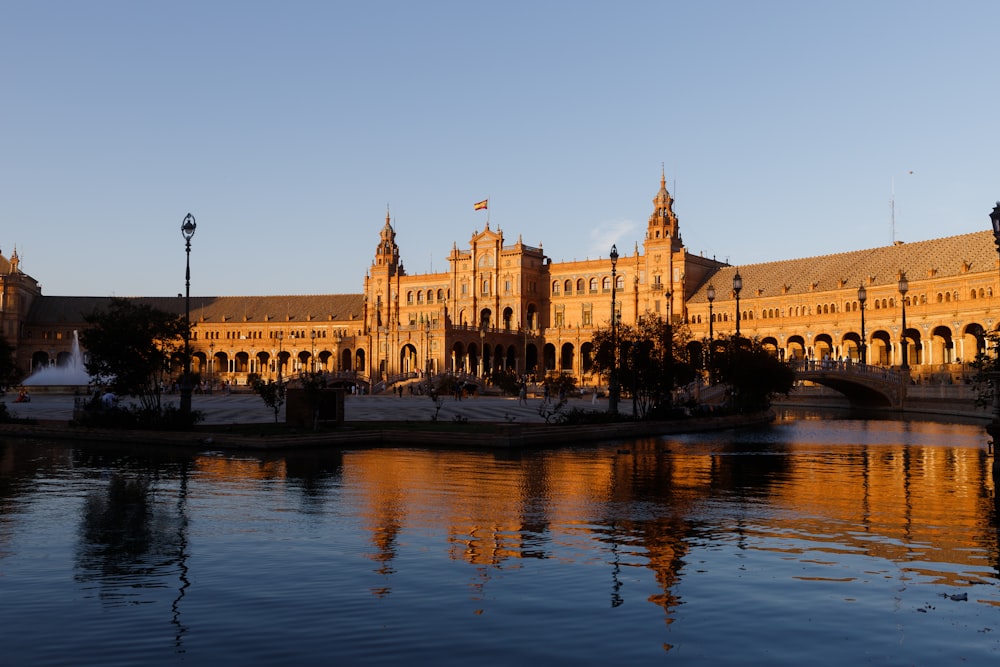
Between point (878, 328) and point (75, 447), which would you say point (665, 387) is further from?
point (878, 328)

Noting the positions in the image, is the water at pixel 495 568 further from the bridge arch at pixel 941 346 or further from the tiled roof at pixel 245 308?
the tiled roof at pixel 245 308

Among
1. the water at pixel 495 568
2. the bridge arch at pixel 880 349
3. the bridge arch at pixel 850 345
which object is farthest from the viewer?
the bridge arch at pixel 850 345

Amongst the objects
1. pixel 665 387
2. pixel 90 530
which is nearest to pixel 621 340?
pixel 665 387

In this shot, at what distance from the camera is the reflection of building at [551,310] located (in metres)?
88.2

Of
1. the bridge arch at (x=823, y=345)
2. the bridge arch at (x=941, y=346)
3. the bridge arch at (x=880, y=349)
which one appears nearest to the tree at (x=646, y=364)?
the bridge arch at (x=941, y=346)

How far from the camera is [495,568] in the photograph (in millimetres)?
11250

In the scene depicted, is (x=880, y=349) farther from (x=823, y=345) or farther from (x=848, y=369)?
(x=848, y=369)

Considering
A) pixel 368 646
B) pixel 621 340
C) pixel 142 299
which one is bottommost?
pixel 368 646

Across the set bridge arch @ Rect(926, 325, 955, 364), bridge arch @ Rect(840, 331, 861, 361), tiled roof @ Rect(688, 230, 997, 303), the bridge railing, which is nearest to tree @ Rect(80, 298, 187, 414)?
the bridge railing

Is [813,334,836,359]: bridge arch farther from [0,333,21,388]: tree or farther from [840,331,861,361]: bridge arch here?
[0,333,21,388]: tree

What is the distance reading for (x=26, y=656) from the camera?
302 inches

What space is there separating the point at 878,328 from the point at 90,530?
8806cm

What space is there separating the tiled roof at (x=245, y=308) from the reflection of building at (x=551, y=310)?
28 cm

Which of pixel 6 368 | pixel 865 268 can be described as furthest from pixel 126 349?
pixel 865 268
